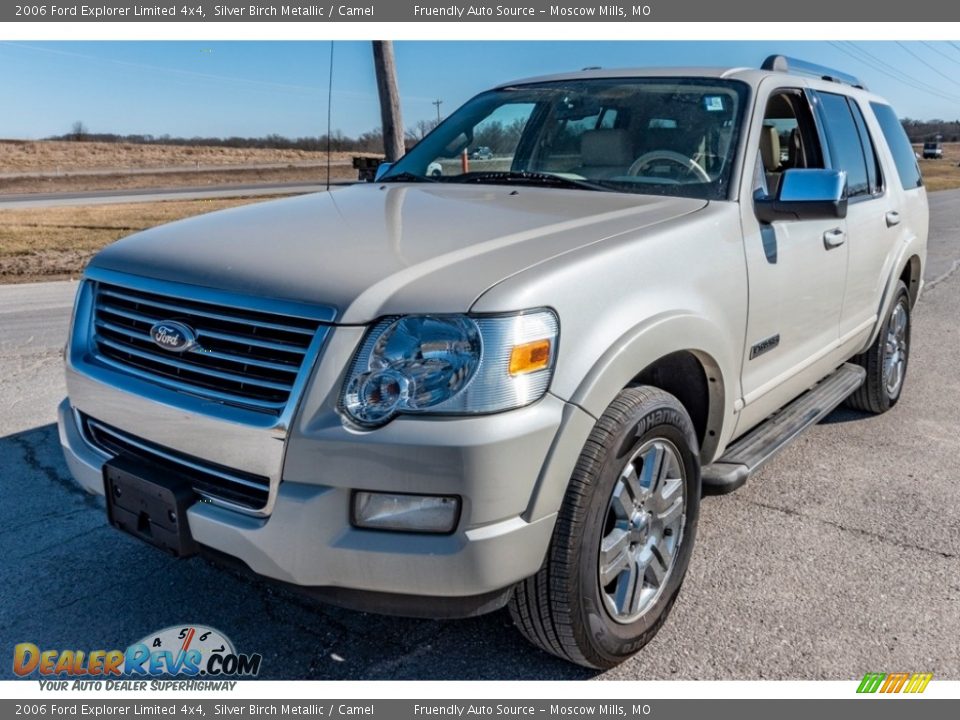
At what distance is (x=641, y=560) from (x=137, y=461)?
5.36 feet

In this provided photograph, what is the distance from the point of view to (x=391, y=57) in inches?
468

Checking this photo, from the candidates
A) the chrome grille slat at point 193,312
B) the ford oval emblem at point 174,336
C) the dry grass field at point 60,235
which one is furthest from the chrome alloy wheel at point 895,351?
the dry grass field at point 60,235

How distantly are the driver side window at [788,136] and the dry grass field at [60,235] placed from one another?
29.2 ft

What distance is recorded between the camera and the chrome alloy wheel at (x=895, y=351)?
17.1 ft

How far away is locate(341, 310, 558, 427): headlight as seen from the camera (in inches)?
86.8

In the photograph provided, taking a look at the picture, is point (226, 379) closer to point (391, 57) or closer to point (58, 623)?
point (58, 623)

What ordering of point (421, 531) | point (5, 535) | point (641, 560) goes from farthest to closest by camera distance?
point (5, 535), point (641, 560), point (421, 531)

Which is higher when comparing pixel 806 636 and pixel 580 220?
pixel 580 220

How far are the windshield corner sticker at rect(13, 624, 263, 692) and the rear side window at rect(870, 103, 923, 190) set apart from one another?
4.65 meters

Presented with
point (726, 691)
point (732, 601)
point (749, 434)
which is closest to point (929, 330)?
point (749, 434)

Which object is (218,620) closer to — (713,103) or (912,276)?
(713,103)

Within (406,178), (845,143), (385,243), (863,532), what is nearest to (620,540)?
(385,243)

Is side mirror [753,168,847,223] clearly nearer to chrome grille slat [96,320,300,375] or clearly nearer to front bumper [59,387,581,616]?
front bumper [59,387,581,616]

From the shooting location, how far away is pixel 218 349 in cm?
246
